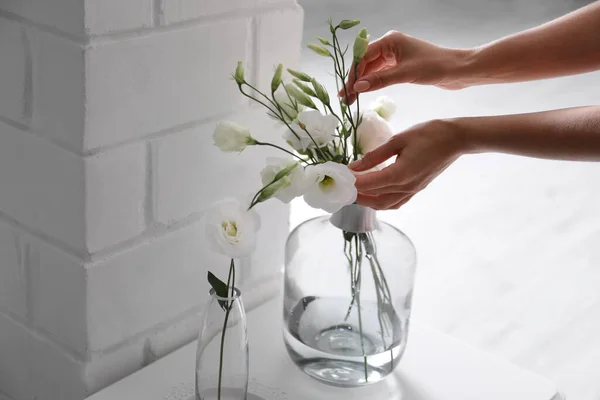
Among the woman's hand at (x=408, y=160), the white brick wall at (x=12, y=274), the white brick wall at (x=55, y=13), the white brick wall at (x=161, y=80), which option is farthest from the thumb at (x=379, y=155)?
the white brick wall at (x=12, y=274)

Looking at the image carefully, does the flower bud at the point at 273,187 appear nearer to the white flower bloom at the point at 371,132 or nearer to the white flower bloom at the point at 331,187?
the white flower bloom at the point at 331,187

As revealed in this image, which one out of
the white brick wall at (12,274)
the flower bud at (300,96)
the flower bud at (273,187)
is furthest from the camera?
the white brick wall at (12,274)

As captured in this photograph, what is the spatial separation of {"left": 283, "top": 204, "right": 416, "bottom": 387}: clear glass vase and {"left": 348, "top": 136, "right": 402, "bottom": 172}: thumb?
11 cm


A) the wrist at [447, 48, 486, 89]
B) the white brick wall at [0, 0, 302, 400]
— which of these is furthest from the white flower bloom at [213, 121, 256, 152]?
the wrist at [447, 48, 486, 89]

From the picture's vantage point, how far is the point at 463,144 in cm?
95

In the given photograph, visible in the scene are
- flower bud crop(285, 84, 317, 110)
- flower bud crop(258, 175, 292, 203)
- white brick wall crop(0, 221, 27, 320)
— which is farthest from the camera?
white brick wall crop(0, 221, 27, 320)

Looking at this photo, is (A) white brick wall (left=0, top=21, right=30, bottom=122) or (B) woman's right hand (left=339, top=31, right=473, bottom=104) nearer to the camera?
(A) white brick wall (left=0, top=21, right=30, bottom=122)

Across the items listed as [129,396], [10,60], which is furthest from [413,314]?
[10,60]

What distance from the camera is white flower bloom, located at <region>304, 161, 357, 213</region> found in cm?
86

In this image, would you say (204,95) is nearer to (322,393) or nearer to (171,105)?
(171,105)

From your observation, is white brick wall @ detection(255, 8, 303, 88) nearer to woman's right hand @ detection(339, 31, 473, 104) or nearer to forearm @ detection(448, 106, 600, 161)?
woman's right hand @ detection(339, 31, 473, 104)

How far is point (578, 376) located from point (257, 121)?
102 cm

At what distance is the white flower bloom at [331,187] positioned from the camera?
0.86m

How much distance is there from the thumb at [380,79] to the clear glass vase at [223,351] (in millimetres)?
289
